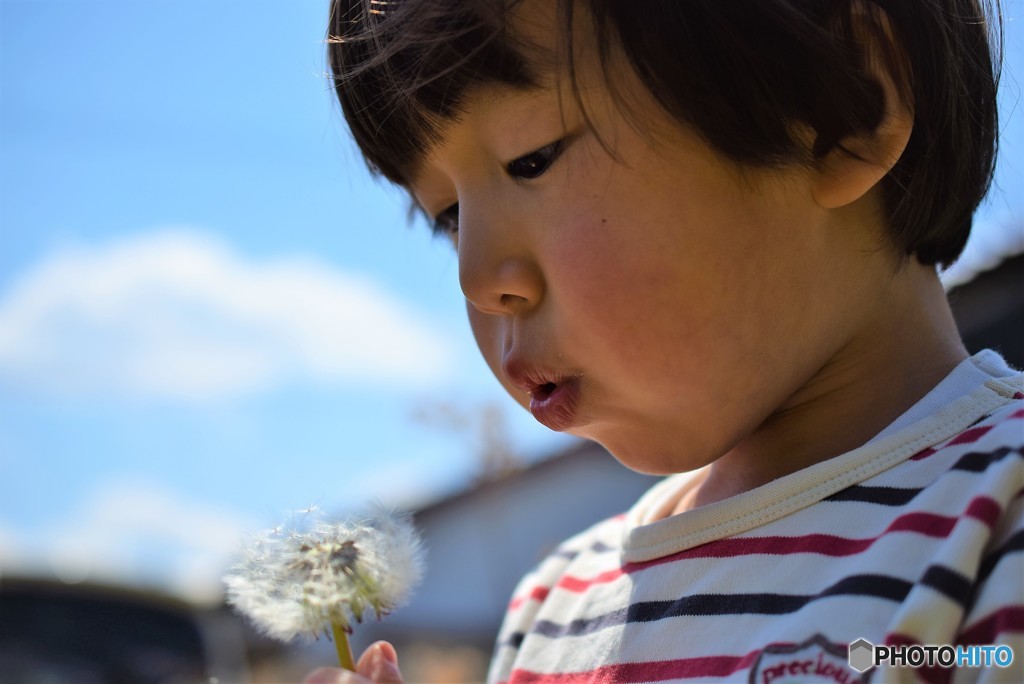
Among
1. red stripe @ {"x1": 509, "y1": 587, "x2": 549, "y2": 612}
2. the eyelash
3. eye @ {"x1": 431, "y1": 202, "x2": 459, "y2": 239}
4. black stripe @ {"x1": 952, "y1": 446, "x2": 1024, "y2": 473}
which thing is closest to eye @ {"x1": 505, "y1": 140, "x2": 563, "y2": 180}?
the eyelash

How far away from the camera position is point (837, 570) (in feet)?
2.72

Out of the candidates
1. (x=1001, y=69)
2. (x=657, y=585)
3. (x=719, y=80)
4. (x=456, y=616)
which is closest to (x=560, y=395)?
(x=657, y=585)

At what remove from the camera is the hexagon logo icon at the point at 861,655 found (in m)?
0.74

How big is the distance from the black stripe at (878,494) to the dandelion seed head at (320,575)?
1.28ft

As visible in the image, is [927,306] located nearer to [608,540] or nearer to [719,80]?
[719,80]

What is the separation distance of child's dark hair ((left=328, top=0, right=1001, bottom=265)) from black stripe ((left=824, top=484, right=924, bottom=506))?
0.26 meters

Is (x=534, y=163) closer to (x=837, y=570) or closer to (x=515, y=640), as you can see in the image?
(x=837, y=570)

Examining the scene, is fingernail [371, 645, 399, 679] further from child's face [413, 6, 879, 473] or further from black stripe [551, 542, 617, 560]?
black stripe [551, 542, 617, 560]

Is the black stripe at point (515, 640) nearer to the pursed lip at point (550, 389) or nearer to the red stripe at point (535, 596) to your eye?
the red stripe at point (535, 596)

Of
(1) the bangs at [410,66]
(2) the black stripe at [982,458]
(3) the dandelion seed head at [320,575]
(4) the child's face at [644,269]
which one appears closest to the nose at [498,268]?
(4) the child's face at [644,269]

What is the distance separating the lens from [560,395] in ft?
3.14

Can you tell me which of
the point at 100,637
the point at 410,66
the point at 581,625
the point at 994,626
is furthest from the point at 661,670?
the point at 100,637

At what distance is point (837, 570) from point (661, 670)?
18 centimetres

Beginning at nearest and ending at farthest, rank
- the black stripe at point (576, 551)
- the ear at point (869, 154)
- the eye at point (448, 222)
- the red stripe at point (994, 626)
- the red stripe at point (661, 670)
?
the red stripe at point (994, 626) < the red stripe at point (661, 670) < the ear at point (869, 154) < the eye at point (448, 222) < the black stripe at point (576, 551)
